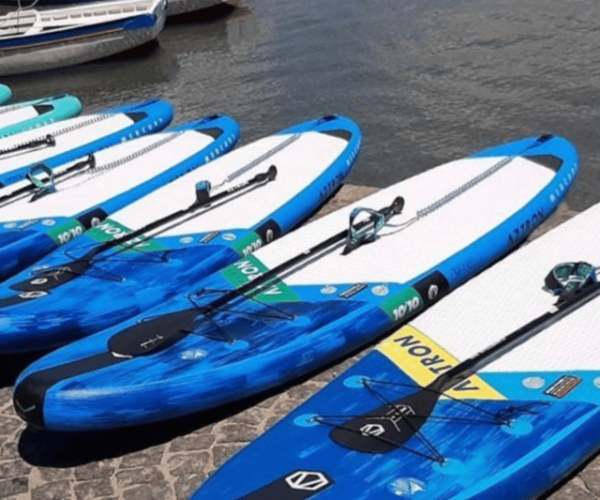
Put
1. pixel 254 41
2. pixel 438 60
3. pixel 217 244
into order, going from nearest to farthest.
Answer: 1. pixel 217 244
2. pixel 438 60
3. pixel 254 41

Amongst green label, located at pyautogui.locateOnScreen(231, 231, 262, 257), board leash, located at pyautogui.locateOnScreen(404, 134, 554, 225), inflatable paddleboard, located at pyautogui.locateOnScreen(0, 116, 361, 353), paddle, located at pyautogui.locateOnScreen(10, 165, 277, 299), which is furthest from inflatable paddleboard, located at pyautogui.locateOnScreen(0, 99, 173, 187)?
board leash, located at pyautogui.locateOnScreen(404, 134, 554, 225)

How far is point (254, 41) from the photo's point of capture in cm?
2350

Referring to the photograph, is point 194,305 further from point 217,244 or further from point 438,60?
point 438,60

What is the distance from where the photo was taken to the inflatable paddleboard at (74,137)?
40.9 feet

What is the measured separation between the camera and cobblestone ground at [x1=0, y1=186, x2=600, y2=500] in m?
6.71

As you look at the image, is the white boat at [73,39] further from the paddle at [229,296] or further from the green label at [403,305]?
the green label at [403,305]

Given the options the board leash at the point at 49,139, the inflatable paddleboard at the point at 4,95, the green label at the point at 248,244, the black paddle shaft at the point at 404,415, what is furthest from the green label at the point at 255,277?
the inflatable paddleboard at the point at 4,95

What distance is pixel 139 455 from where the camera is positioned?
279 inches

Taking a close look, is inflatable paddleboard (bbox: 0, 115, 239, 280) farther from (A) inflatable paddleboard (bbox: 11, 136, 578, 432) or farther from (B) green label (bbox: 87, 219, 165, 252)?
(A) inflatable paddleboard (bbox: 11, 136, 578, 432)

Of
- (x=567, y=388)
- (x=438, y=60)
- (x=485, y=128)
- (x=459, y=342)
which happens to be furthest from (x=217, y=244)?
(x=438, y=60)

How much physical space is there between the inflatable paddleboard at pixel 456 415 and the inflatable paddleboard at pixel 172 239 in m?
2.69

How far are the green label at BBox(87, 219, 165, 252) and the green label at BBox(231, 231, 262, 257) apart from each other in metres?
0.80

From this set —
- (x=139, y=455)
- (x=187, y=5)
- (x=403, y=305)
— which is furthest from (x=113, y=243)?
(x=187, y=5)

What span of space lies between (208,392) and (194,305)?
1076 mm
